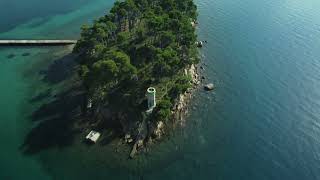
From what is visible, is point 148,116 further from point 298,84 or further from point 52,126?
point 298,84

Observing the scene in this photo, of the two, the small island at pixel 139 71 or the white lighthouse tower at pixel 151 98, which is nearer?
the white lighthouse tower at pixel 151 98

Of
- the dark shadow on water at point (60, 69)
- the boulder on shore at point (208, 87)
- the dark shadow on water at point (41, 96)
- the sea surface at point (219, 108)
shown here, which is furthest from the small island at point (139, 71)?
the dark shadow on water at point (41, 96)

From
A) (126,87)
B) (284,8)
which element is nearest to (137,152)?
(126,87)

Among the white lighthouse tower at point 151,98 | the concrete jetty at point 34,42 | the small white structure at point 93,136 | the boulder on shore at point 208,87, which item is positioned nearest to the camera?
the small white structure at point 93,136

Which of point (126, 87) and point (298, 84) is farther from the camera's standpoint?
point (298, 84)

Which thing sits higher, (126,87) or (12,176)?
(126,87)

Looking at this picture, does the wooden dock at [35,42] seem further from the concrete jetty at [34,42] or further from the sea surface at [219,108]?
the sea surface at [219,108]

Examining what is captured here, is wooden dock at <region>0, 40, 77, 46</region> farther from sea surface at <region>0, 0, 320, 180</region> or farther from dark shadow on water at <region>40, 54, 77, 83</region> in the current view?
dark shadow on water at <region>40, 54, 77, 83</region>
